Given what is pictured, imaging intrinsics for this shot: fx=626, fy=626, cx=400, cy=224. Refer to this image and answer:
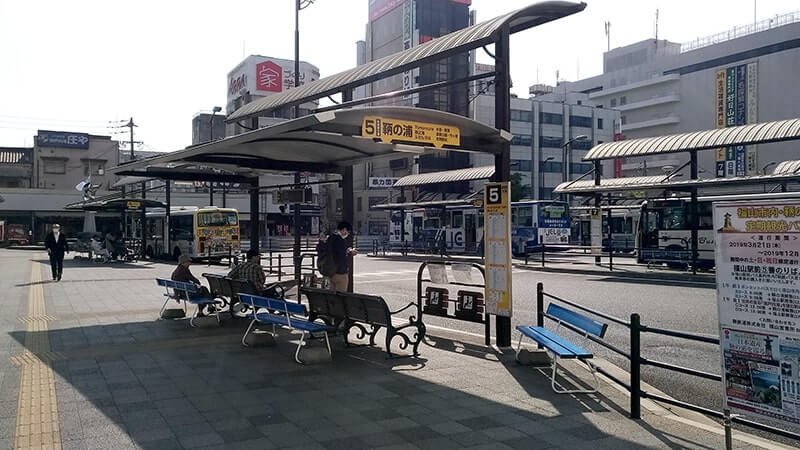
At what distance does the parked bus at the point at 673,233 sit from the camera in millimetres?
22953

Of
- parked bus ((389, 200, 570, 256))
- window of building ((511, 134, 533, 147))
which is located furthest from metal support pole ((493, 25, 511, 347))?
window of building ((511, 134, 533, 147))

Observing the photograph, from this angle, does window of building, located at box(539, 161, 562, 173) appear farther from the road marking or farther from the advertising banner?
the road marking

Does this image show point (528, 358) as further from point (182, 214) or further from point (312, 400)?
point (182, 214)

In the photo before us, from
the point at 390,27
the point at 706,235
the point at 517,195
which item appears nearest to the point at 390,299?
the point at 706,235

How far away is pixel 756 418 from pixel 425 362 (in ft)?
13.6

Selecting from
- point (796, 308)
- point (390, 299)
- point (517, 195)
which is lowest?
point (390, 299)

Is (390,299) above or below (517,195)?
below

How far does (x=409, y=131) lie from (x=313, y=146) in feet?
8.58

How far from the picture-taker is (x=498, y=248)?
27.6 feet

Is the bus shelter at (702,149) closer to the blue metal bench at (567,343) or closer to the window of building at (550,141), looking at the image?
the blue metal bench at (567,343)

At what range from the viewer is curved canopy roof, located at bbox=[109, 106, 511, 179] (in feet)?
25.2

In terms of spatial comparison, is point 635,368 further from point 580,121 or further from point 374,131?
point 580,121

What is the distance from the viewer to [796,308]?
13.2 ft

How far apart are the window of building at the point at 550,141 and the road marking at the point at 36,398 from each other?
228 ft
